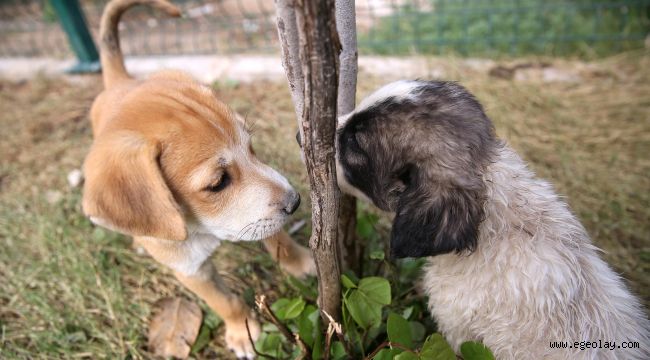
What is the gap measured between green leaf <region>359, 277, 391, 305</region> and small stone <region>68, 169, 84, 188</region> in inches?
116

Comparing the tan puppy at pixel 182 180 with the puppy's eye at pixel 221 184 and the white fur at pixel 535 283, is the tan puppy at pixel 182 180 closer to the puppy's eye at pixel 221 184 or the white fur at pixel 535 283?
the puppy's eye at pixel 221 184

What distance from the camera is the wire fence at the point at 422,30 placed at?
5.02m

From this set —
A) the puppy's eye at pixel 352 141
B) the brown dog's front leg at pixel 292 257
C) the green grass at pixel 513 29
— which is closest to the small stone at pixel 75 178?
the brown dog's front leg at pixel 292 257

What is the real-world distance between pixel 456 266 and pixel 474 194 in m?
0.41

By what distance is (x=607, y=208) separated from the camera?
130 inches

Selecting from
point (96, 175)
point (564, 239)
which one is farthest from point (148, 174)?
point (564, 239)

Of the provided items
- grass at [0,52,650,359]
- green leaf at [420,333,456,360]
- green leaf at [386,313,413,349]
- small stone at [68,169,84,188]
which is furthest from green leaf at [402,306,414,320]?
small stone at [68,169,84,188]

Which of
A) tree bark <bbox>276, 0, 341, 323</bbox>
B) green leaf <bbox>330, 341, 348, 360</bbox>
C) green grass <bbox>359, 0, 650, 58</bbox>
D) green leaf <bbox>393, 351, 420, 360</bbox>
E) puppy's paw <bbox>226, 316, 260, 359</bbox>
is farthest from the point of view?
green grass <bbox>359, 0, 650, 58</bbox>

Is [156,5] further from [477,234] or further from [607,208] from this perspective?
[607,208]

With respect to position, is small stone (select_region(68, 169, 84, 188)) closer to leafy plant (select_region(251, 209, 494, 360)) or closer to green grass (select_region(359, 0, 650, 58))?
leafy plant (select_region(251, 209, 494, 360))

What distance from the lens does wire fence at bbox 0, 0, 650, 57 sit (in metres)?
5.02

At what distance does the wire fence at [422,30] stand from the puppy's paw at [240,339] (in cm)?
362

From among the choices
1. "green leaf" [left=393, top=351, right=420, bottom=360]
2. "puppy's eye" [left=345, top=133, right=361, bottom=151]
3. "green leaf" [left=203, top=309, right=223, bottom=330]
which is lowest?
"green leaf" [left=203, top=309, right=223, bottom=330]

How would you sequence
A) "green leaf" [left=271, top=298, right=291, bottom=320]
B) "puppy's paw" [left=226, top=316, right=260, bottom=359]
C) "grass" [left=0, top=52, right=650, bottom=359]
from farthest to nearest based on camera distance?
"grass" [left=0, top=52, right=650, bottom=359] < "puppy's paw" [left=226, top=316, right=260, bottom=359] < "green leaf" [left=271, top=298, right=291, bottom=320]
